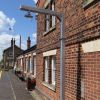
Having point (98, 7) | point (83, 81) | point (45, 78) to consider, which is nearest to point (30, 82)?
point (45, 78)

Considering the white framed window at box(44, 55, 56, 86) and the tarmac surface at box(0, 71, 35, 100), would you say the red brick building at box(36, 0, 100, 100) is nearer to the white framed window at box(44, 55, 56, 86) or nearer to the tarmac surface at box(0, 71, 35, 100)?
the white framed window at box(44, 55, 56, 86)

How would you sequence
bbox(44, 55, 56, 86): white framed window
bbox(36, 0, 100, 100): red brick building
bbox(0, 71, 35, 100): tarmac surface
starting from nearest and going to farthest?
bbox(36, 0, 100, 100): red brick building < bbox(44, 55, 56, 86): white framed window < bbox(0, 71, 35, 100): tarmac surface

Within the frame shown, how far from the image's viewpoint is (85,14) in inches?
367

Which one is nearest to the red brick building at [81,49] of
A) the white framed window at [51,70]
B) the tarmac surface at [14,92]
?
the white framed window at [51,70]

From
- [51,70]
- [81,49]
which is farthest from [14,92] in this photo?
[81,49]

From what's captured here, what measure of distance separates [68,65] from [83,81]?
1677mm

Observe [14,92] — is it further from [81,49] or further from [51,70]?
[81,49]

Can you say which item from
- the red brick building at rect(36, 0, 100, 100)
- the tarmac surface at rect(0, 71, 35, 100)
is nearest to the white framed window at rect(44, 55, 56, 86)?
the red brick building at rect(36, 0, 100, 100)

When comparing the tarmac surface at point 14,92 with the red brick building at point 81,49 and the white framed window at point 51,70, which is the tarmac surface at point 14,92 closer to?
the white framed window at point 51,70

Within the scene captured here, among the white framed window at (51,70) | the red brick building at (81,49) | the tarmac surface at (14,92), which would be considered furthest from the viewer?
the tarmac surface at (14,92)

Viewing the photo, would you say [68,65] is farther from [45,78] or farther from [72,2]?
[45,78]

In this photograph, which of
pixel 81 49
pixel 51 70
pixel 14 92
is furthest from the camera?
pixel 14 92

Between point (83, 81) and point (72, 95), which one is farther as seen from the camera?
point (72, 95)

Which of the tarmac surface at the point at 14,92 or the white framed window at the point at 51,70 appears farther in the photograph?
the tarmac surface at the point at 14,92
